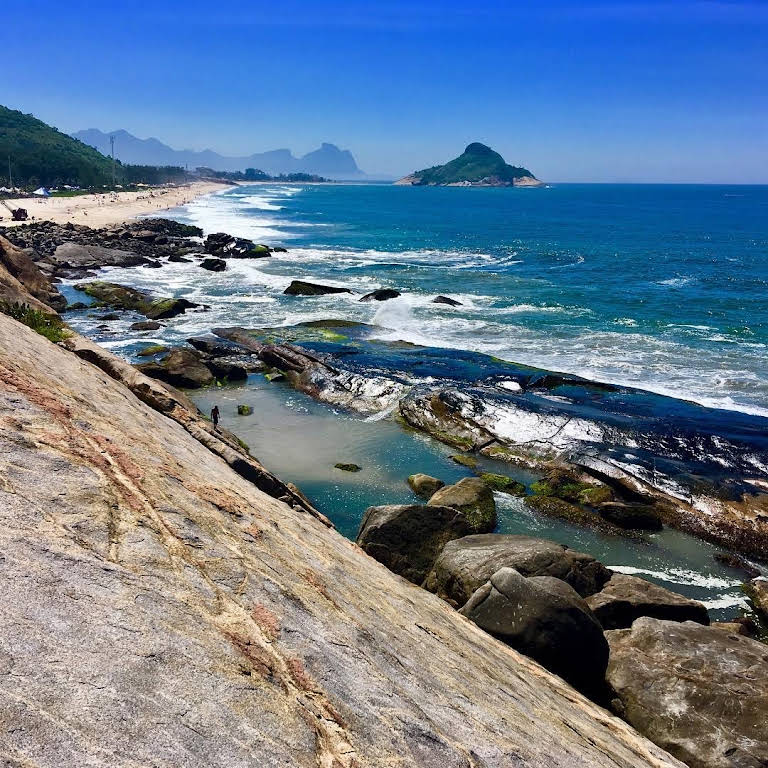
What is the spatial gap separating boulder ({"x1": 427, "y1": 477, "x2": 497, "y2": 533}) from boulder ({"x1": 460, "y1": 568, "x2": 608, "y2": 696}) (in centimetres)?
663

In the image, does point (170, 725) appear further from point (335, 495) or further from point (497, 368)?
point (497, 368)

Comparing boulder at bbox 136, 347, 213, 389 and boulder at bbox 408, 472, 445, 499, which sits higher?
boulder at bbox 136, 347, 213, 389

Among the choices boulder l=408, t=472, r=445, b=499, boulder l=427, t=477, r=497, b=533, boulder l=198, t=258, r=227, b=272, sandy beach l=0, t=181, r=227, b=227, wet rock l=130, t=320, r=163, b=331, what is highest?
sandy beach l=0, t=181, r=227, b=227

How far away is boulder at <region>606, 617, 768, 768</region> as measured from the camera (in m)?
9.27

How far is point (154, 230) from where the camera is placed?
83375 mm

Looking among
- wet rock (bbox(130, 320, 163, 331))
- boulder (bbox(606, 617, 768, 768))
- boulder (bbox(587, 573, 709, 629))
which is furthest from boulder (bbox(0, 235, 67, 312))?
boulder (bbox(606, 617, 768, 768))

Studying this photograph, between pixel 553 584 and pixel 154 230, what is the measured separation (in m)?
84.7

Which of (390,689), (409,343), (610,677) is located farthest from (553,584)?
(409,343)

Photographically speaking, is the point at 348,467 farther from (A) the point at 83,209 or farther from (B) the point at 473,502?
(A) the point at 83,209

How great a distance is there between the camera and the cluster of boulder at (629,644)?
9.57 metres

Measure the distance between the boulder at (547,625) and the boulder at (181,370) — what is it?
21.9 meters

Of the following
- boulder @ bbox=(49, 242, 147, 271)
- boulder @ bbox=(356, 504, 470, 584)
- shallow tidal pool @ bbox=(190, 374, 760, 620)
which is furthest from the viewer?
boulder @ bbox=(49, 242, 147, 271)

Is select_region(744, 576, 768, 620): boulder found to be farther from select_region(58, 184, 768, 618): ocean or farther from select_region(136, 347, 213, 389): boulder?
select_region(136, 347, 213, 389): boulder

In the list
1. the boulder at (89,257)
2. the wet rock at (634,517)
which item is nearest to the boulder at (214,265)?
the boulder at (89,257)
